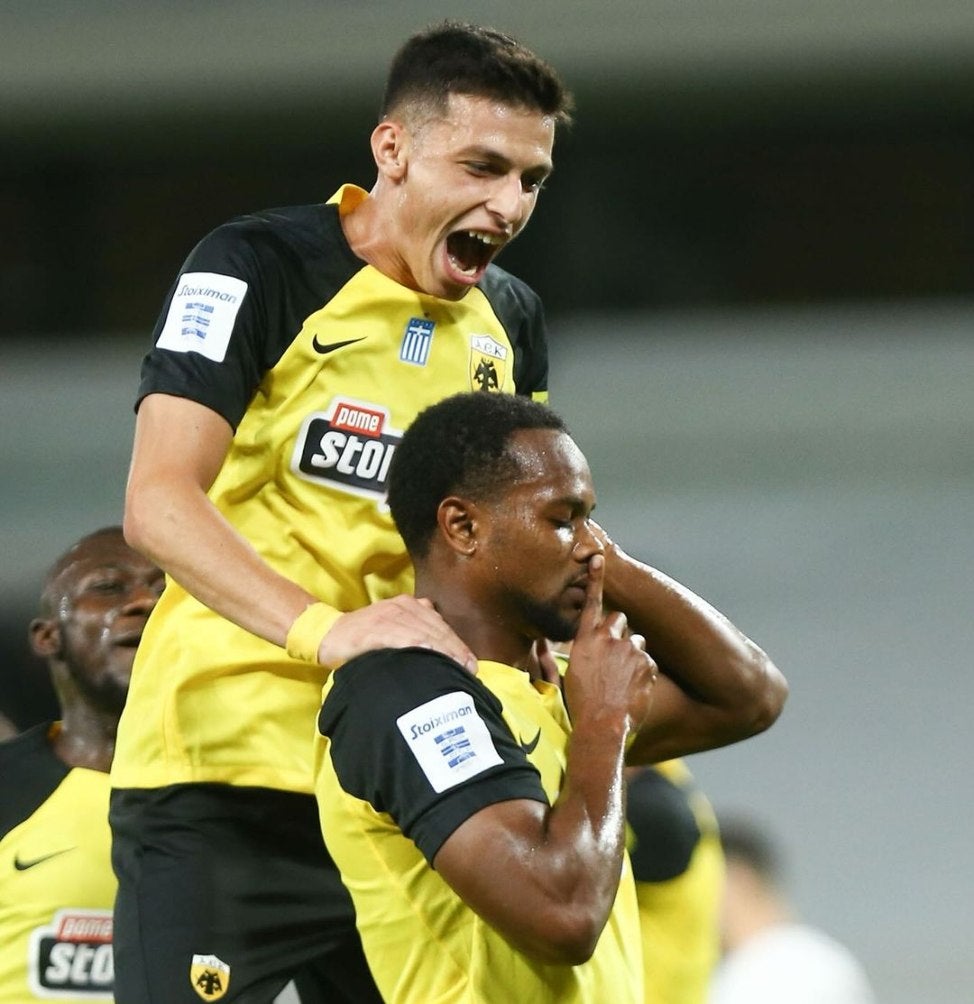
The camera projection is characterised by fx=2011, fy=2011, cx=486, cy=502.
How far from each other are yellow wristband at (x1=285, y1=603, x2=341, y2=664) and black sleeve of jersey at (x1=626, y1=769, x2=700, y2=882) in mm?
946

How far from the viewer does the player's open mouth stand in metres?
2.93

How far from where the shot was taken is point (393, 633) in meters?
2.40

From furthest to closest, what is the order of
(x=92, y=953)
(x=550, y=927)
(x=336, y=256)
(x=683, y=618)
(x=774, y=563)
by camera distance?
(x=774, y=563), (x=92, y=953), (x=336, y=256), (x=683, y=618), (x=550, y=927)

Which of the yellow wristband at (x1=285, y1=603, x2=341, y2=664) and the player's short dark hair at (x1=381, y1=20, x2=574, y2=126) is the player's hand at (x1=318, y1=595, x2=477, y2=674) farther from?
the player's short dark hair at (x1=381, y1=20, x2=574, y2=126)

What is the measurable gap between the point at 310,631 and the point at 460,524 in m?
0.25

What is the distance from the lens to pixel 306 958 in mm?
3053

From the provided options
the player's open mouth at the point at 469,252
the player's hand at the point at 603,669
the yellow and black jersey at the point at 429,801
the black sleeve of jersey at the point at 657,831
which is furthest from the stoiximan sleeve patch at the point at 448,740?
the black sleeve of jersey at the point at 657,831

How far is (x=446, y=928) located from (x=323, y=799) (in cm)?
23

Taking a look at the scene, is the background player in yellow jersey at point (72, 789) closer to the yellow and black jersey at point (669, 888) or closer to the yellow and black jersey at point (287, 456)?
the yellow and black jersey at point (287, 456)

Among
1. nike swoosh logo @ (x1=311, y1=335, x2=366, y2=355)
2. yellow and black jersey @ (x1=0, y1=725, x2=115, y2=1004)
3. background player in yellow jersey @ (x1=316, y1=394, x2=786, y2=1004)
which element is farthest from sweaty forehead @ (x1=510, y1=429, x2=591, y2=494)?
yellow and black jersey @ (x1=0, y1=725, x2=115, y2=1004)

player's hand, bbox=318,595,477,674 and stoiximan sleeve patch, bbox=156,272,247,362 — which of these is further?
stoiximan sleeve patch, bbox=156,272,247,362

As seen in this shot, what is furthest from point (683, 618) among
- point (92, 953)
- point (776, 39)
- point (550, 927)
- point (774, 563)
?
point (776, 39)

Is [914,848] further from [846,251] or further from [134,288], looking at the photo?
[134,288]

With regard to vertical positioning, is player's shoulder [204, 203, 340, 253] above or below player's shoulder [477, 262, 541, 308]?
above
